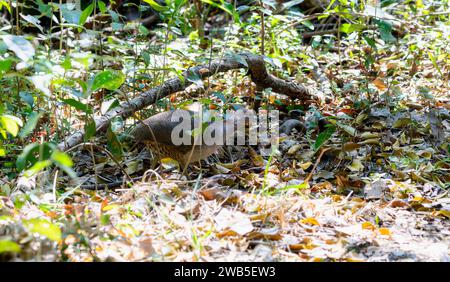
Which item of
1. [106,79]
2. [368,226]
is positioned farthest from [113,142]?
[368,226]

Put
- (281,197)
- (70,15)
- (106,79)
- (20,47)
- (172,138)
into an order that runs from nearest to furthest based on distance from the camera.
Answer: (20,47) < (106,79) < (281,197) < (70,15) < (172,138)

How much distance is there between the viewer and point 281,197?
7.70ft

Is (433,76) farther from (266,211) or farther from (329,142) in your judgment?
(266,211)

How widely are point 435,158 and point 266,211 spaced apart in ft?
4.18

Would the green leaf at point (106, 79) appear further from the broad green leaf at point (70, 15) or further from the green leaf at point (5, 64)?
the broad green leaf at point (70, 15)

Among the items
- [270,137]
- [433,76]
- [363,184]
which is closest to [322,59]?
[433,76]

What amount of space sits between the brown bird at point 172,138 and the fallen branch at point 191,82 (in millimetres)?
132

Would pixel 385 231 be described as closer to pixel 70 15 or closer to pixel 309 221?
pixel 309 221

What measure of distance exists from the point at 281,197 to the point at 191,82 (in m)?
1.33

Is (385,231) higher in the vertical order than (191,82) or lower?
lower

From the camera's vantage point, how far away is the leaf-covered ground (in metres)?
1.91

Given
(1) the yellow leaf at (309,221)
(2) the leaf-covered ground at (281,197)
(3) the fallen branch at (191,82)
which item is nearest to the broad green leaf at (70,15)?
(3) the fallen branch at (191,82)

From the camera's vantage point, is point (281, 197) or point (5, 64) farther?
point (281, 197)
